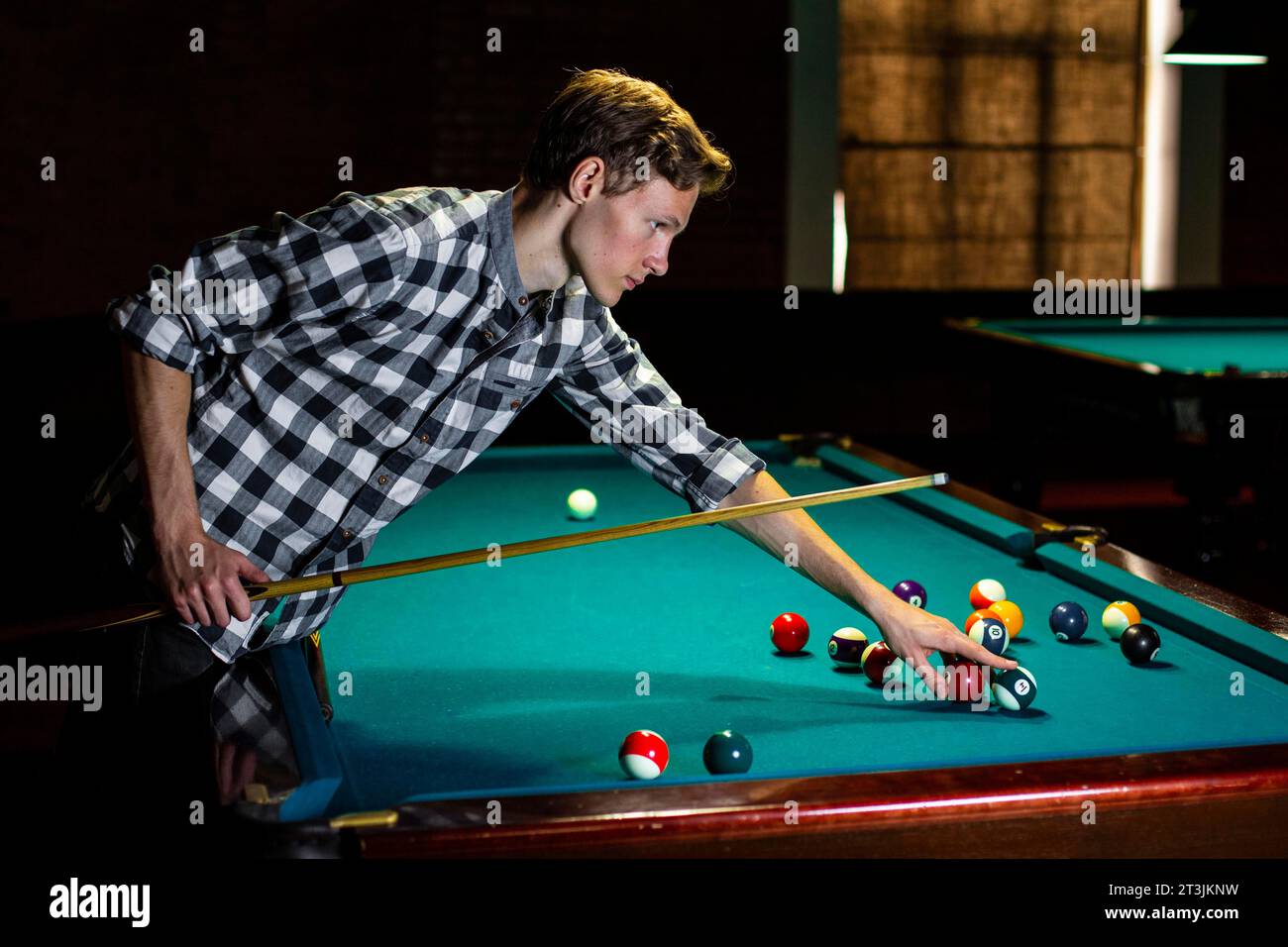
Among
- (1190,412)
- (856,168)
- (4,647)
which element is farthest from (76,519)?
(856,168)

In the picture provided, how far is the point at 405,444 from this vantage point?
193 cm

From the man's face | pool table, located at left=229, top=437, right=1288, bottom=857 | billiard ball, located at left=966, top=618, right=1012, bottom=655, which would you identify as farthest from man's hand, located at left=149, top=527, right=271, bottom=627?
billiard ball, located at left=966, top=618, right=1012, bottom=655

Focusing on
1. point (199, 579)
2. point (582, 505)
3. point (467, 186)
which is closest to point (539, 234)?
point (199, 579)

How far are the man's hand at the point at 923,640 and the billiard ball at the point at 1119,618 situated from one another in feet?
1.05

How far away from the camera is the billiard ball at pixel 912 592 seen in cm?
225

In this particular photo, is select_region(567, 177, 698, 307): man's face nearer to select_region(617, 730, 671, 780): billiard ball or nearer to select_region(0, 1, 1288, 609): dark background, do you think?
select_region(617, 730, 671, 780): billiard ball

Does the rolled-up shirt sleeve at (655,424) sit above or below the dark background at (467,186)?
below

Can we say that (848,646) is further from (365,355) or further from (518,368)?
(365,355)

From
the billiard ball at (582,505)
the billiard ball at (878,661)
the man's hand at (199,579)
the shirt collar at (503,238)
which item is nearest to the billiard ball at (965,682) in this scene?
the billiard ball at (878,661)

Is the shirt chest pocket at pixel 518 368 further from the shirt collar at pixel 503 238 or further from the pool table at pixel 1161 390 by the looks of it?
the pool table at pixel 1161 390

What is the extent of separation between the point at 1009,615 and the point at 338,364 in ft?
3.37

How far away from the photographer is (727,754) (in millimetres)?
1533

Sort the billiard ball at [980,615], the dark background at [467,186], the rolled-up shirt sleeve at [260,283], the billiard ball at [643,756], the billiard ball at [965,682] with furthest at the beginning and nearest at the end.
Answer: the dark background at [467,186] < the billiard ball at [980,615] < the billiard ball at [965,682] < the rolled-up shirt sleeve at [260,283] < the billiard ball at [643,756]

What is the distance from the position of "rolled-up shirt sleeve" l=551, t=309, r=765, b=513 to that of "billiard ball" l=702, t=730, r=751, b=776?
59cm
